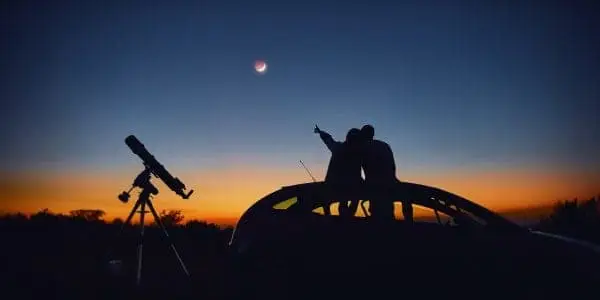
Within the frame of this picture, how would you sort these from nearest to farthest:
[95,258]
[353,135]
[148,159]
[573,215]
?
[353,135], [148,159], [95,258], [573,215]

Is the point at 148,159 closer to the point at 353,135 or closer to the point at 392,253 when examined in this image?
the point at 353,135

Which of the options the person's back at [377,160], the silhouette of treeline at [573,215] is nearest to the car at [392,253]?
the person's back at [377,160]

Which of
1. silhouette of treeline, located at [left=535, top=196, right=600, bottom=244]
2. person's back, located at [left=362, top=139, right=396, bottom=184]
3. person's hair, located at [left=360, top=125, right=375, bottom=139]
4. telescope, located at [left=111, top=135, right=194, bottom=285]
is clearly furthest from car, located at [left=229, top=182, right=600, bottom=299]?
silhouette of treeline, located at [left=535, top=196, right=600, bottom=244]

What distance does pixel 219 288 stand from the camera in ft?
11.9

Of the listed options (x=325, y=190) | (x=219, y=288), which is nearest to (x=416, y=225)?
(x=325, y=190)

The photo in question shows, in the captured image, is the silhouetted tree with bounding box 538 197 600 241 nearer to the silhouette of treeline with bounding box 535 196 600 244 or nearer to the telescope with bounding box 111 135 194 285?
the silhouette of treeline with bounding box 535 196 600 244

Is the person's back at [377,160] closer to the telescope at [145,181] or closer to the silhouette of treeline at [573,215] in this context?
the telescope at [145,181]

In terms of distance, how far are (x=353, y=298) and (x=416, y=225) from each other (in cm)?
89

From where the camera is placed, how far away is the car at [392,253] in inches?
144

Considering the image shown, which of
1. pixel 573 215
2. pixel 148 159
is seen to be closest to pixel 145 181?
pixel 148 159

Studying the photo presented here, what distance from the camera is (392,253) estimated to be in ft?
12.6

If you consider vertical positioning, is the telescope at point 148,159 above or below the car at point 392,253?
above

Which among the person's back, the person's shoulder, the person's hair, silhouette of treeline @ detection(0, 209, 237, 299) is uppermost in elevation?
the person's hair

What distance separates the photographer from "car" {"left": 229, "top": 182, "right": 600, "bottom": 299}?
3.65 metres
